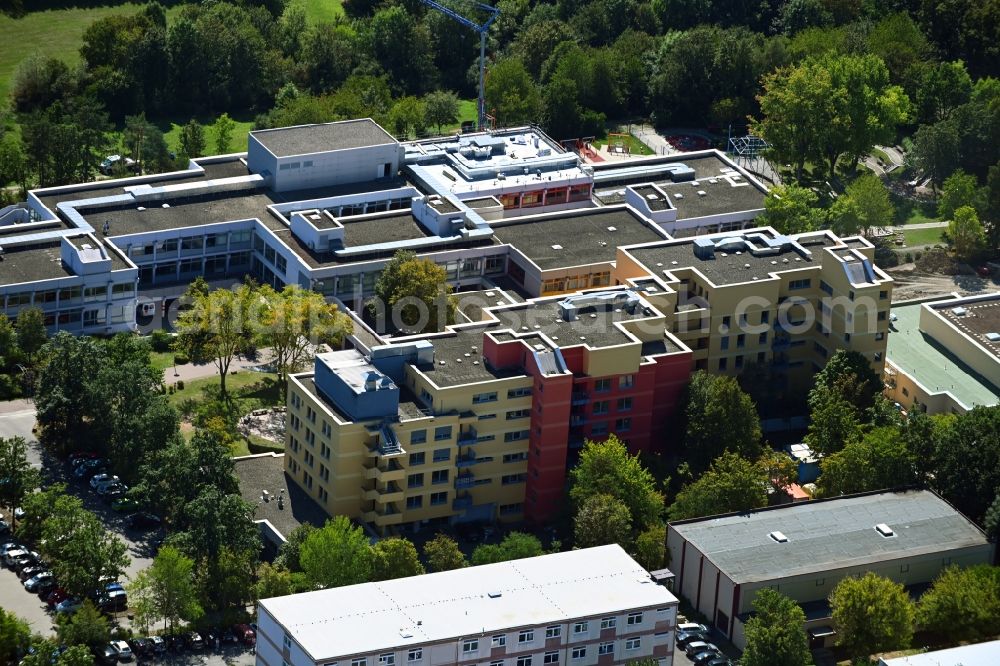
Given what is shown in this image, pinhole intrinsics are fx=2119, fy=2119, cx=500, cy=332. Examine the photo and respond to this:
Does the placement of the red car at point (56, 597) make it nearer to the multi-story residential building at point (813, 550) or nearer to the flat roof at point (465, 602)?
the flat roof at point (465, 602)

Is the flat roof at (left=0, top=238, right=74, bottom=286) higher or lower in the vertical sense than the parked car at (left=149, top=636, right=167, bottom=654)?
higher

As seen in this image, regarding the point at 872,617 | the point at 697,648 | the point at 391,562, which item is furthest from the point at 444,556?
the point at 872,617

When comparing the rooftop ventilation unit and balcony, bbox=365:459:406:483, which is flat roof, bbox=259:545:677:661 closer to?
balcony, bbox=365:459:406:483

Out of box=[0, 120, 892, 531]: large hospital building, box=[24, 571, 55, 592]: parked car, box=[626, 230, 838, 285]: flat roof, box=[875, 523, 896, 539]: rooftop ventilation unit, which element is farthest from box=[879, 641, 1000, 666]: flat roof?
box=[24, 571, 55, 592]: parked car

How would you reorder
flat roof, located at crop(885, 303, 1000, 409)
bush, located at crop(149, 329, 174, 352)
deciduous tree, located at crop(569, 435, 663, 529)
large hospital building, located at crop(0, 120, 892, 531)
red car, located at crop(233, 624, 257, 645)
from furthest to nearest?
bush, located at crop(149, 329, 174, 352), flat roof, located at crop(885, 303, 1000, 409), large hospital building, located at crop(0, 120, 892, 531), deciduous tree, located at crop(569, 435, 663, 529), red car, located at crop(233, 624, 257, 645)

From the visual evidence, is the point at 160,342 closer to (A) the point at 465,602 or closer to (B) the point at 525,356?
(B) the point at 525,356

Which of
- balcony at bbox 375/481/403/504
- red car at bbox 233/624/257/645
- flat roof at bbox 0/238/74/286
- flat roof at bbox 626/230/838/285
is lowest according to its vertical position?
red car at bbox 233/624/257/645

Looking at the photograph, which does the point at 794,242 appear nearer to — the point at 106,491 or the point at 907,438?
the point at 907,438
